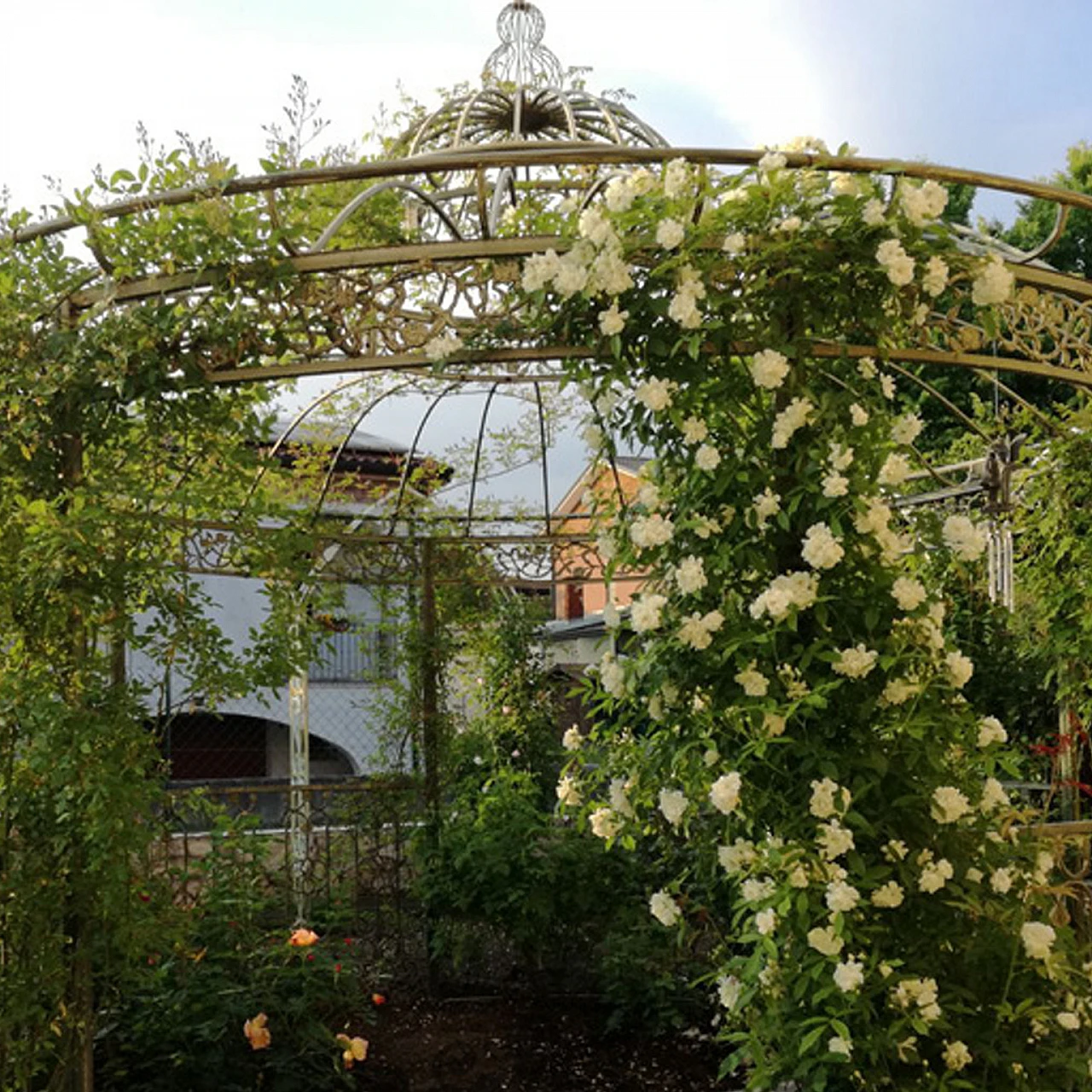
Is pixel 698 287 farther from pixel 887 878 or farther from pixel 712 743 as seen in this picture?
pixel 887 878

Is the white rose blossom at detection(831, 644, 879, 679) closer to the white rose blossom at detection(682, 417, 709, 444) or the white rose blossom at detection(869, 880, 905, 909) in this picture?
the white rose blossom at detection(869, 880, 905, 909)

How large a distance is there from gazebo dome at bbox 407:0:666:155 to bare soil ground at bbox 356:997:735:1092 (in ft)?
12.1

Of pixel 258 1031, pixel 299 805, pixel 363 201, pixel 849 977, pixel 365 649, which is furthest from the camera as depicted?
pixel 365 649

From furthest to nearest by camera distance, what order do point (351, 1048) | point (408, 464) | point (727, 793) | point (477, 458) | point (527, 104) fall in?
point (477, 458) < point (408, 464) < point (527, 104) < point (351, 1048) < point (727, 793)

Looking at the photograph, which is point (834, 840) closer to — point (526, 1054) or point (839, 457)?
point (839, 457)

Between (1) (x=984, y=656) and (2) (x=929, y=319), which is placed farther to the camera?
(1) (x=984, y=656)

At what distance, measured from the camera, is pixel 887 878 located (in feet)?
10.8

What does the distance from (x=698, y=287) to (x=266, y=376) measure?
1308 mm

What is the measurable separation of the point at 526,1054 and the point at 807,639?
2962 mm

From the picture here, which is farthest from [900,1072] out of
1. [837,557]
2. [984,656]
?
[984,656]

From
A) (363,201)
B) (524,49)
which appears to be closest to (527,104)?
(524,49)

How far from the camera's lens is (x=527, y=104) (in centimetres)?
536

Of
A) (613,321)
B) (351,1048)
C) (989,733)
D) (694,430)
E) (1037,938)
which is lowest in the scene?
(351,1048)

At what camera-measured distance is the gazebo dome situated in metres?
5.32
